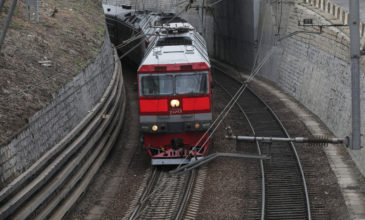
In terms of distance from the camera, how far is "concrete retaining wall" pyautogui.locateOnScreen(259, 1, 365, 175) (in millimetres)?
22344

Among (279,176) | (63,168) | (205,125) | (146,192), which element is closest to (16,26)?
(63,168)

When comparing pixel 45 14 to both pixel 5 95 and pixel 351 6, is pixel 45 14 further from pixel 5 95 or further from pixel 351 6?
pixel 351 6

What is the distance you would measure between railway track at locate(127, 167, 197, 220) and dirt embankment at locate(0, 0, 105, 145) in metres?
4.13

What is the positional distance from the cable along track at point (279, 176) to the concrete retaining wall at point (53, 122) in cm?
594

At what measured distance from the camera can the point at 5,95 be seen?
52.5 feet

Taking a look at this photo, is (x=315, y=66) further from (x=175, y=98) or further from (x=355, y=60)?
(x=355, y=60)

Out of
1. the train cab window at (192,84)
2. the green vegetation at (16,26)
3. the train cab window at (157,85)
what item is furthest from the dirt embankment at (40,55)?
the train cab window at (192,84)

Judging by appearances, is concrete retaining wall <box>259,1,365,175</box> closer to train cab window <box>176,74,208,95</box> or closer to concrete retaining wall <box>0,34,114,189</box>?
train cab window <box>176,74,208,95</box>

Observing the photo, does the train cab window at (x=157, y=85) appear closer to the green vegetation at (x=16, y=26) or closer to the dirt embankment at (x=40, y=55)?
the dirt embankment at (x=40, y=55)

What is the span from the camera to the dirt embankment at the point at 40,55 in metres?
15.9

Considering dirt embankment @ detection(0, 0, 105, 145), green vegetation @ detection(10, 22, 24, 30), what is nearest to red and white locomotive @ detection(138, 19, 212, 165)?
dirt embankment @ detection(0, 0, 105, 145)

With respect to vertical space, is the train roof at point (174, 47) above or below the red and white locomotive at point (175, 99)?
above

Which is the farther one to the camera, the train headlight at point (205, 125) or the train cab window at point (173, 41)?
the train cab window at point (173, 41)

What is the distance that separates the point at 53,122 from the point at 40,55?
16.8ft
